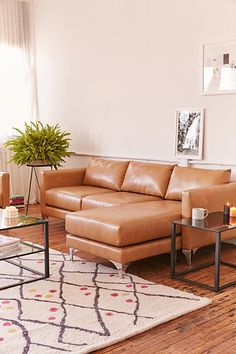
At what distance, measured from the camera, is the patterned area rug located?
8.44 ft

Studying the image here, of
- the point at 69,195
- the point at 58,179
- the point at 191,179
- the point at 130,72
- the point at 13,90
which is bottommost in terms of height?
the point at 69,195

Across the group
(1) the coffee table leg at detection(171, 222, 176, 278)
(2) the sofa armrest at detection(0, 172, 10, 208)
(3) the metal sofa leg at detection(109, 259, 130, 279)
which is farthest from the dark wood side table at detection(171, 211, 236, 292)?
(2) the sofa armrest at detection(0, 172, 10, 208)

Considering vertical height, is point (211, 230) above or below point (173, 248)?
above

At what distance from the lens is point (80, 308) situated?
3.00 metres

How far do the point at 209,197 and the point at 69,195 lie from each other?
1.55 meters

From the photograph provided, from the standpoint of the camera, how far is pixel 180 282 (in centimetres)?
348

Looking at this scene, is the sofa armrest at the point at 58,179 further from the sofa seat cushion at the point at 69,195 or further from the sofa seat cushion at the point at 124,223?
the sofa seat cushion at the point at 124,223

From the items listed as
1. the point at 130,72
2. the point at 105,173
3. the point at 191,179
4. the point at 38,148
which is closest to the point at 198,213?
the point at 191,179

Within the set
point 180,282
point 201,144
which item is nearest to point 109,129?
point 201,144

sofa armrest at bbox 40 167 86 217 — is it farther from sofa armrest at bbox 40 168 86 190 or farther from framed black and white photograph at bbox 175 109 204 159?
framed black and white photograph at bbox 175 109 204 159

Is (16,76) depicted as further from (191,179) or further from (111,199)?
(191,179)

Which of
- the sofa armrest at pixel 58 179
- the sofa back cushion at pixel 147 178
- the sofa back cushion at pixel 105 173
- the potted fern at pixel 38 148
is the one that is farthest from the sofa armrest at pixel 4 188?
the sofa back cushion at pixel 147 178

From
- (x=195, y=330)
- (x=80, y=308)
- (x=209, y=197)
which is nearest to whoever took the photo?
(x=195, y=330)

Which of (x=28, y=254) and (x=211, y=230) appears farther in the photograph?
(x=28, y=254)
